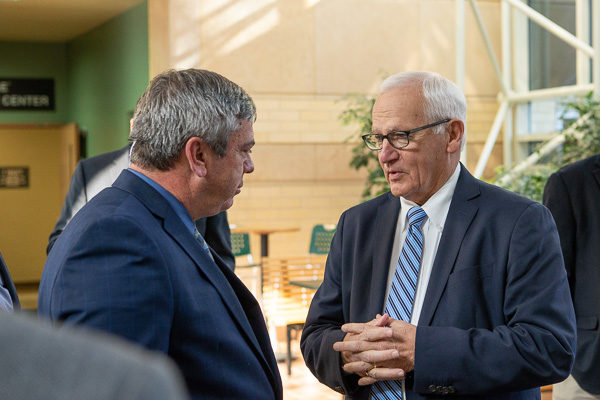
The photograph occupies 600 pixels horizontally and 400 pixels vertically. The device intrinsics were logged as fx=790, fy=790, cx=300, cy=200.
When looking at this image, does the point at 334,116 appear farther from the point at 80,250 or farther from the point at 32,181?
the point at 80,250

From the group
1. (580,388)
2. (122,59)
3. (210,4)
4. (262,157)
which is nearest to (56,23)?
(122,59)

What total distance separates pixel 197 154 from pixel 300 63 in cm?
870

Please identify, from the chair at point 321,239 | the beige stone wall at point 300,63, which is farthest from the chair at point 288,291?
the beige stone wall at point 300,63

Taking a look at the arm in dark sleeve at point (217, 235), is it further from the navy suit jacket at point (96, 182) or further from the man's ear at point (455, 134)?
the man's ear at point (455, 134)

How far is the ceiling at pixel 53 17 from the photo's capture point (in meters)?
10.5

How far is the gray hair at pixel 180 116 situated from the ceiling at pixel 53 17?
9.07 metres

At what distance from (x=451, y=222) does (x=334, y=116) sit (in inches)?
329

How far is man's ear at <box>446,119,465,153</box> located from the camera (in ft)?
6.99

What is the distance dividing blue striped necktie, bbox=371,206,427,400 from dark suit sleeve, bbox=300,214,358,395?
0.38ft

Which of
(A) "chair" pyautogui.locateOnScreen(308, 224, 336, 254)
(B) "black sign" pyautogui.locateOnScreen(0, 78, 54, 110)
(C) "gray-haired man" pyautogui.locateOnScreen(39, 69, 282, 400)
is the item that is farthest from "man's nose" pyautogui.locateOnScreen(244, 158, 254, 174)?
(B) "black sign" pyautogui.locateOnScreen(0, 78, 54, 110)

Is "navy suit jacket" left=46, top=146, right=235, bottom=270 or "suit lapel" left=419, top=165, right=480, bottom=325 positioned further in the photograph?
"navy suit jacket" left=46, top=146, right=235, bottom=270

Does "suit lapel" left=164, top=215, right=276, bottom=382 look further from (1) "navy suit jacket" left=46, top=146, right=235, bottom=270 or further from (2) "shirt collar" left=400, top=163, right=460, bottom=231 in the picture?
(1) "navy suit jacket" left=46, top=146, right=235, bottom=270

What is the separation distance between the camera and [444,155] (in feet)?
6.98

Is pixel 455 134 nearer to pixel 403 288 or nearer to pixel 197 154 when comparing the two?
pixel 403 288
